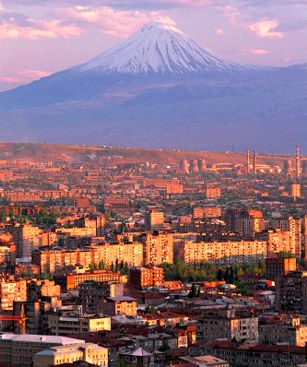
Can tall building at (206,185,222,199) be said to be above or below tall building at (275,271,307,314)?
above

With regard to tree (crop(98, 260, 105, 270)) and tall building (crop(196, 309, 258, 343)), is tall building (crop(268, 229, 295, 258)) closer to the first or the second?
tree (crop(98, 260, 105, 270))

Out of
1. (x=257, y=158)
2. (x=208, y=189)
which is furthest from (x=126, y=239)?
(x=257, y=158)

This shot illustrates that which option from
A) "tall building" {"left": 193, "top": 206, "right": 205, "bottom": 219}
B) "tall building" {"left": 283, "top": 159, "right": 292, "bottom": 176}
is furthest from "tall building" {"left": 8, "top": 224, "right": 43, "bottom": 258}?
"tall building" {"left": 283, "top": 159, "right": 292, "bottom": 176}

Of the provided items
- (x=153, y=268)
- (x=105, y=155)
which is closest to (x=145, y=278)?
(x=153, y=268)

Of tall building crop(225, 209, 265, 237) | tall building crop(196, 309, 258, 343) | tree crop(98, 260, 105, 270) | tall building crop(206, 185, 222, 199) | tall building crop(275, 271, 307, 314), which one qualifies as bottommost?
tall building crop(196, 309, 258, 343)

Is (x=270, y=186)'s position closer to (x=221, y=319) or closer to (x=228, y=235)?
(x=228, y=235)

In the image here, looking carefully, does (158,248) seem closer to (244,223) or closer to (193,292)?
(244,223)

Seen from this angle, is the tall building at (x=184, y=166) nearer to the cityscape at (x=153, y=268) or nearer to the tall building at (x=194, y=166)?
the tall building at (x=194, y=166)

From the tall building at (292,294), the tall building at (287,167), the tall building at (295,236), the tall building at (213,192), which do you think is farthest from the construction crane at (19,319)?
the tall building at (287,167)
